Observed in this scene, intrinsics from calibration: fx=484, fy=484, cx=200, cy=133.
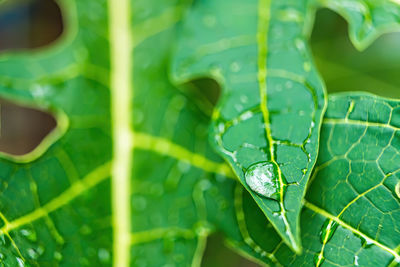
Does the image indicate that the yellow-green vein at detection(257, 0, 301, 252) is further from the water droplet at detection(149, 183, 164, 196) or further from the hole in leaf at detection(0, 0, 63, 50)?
the hole in leaf at detection(0, 0, 63, 50)

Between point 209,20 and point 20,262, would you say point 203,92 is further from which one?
point 20,262

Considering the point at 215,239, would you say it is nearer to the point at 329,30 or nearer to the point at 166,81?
the point at 166,81

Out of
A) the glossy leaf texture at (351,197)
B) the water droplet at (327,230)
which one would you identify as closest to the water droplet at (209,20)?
the glossy leaf texture at (351,197)

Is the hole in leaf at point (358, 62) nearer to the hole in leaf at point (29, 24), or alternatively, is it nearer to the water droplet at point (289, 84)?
the water droplet at point (289, 84)

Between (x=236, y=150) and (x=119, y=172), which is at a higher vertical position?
(x=236, y=150)

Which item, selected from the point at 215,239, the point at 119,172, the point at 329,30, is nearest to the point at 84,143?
the point at 119,172

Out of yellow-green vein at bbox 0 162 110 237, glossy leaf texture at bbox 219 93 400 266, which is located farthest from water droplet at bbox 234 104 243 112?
yellow-green vein at bbox 0 162 110 237
